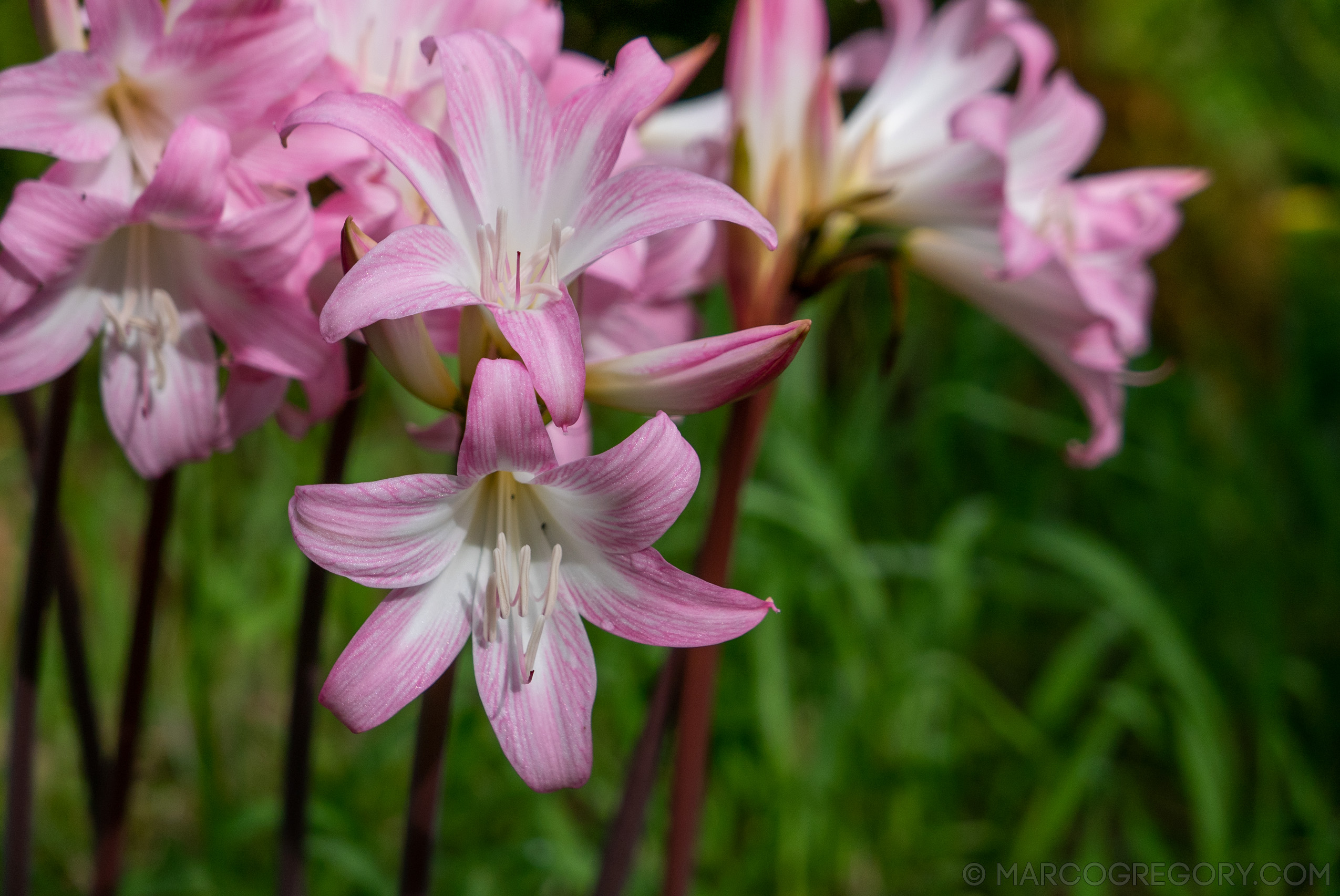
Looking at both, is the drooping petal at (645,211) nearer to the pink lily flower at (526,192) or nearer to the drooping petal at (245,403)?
the pink lily flower at (526,192)

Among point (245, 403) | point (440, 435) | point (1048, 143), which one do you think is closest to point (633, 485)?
point (440, 435)

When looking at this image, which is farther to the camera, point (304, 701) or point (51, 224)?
point (304, 701)

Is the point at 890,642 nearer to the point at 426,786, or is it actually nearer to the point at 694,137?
the point at 694,137

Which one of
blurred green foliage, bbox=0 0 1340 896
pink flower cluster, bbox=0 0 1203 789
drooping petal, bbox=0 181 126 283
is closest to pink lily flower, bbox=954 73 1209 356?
pink flower cluster, bbox=0 0 1203 789

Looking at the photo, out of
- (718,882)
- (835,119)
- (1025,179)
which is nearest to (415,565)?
(835,119)

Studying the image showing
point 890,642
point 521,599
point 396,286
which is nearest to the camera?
point 396,286

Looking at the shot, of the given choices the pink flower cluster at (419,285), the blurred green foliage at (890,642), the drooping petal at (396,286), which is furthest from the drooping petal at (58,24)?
the blurred green foliage at (890,642)

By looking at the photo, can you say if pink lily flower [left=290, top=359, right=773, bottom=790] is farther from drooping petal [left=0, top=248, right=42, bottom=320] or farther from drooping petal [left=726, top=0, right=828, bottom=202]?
drooping petal [left=726, top=0, right=828, bottom=202]
